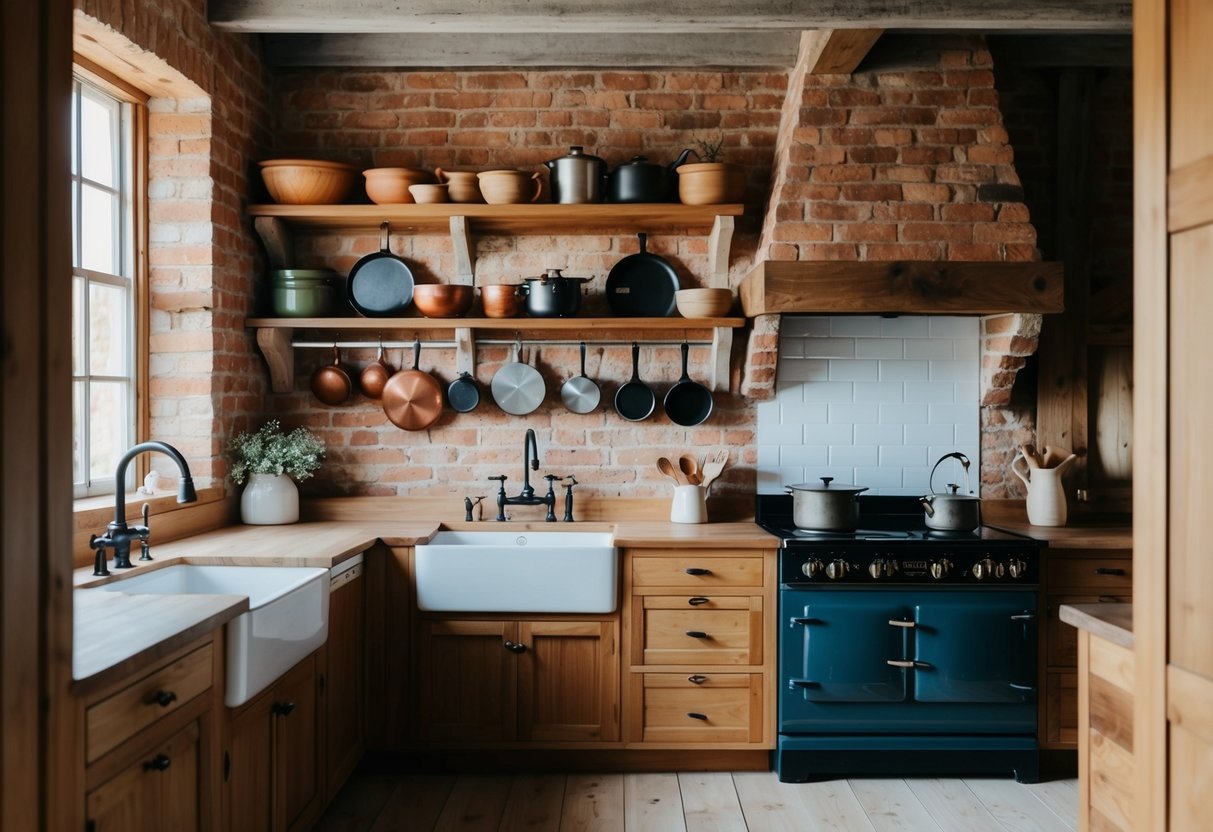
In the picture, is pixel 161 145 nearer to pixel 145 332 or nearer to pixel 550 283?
pixel 145 332

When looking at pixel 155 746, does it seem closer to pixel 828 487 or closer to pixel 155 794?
pixel 155 794

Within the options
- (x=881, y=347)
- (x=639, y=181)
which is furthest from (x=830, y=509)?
(x=639, y=181)

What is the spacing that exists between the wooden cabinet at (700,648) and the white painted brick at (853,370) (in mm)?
968

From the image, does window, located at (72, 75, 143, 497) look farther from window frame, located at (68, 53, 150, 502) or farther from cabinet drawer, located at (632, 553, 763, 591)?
cabinet drawer, located at (632, 553, 763, 591)

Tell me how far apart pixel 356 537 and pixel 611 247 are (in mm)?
1601

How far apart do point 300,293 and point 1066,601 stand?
3149 mm

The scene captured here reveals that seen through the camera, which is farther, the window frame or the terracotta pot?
the terracotta pot

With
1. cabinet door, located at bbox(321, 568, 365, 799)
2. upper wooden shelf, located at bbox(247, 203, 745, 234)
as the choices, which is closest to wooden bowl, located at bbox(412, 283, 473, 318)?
upper wooden shelf, located at bbox(247, 203, 745, 234)

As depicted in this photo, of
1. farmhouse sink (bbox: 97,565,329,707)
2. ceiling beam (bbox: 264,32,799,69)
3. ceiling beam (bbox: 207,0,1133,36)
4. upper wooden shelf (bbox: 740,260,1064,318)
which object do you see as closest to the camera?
farmhouse sink (bbox: 97,565,329,707)

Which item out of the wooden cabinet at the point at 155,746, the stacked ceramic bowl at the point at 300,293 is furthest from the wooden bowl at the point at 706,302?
the wooden cabinet at the point at 155,746

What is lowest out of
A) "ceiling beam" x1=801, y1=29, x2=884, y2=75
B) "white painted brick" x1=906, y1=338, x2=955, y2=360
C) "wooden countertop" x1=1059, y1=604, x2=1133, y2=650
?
"wooden countertop" x1=1059, y1=604, x2=1133, y2=650

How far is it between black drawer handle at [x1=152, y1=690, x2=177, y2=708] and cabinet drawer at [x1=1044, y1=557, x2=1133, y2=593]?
9.60ft

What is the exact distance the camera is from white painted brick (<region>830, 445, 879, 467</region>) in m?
4.03

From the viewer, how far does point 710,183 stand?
3.68 metres
